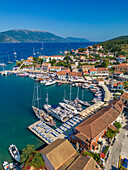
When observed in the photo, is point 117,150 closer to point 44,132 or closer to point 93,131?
point 93,131

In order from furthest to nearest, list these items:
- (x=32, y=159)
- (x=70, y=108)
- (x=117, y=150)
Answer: (x=70, y=108) < (x=117, y=150) < (x=32, y=159)

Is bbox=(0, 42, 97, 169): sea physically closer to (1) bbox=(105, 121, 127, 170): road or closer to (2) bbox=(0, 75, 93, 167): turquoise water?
(2) bbox=(0, 75, 93, 167): turquoise water

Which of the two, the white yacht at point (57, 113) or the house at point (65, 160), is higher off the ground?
the house at point (65, 160)

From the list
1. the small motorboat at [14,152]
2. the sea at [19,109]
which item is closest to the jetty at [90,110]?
the sea at [19,109]

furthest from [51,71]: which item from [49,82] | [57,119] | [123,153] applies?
[123,153]

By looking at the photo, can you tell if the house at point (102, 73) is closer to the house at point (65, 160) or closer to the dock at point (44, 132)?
the dock at point (44, 132)

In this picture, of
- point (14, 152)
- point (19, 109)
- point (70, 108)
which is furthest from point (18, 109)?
point (14, 152)
